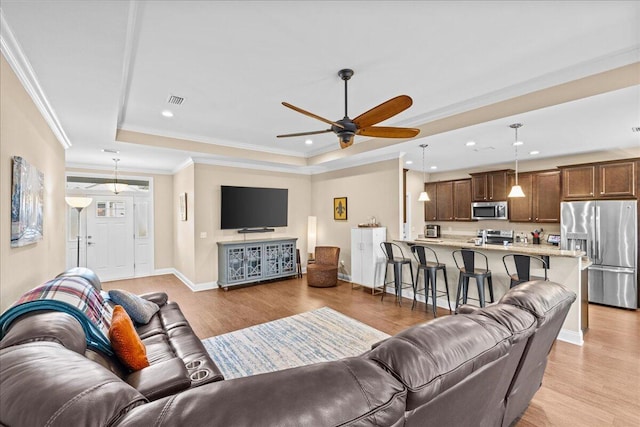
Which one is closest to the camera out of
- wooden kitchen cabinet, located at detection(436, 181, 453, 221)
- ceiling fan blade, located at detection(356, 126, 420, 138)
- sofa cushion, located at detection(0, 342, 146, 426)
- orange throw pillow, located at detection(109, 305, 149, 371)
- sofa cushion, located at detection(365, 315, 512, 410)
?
sofa cushion, located at detection(0, 342, 146, 426)

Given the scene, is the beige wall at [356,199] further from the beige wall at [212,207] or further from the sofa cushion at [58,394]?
the sofa cushion at [58,394]

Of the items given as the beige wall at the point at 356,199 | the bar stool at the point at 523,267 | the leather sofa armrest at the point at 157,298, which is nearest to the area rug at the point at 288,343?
the leather sofa armrest at the point at 157,298

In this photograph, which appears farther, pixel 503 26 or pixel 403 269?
pixel 403 269

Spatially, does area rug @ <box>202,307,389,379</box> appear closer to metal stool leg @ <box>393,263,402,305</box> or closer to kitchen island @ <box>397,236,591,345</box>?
metal stool leg @ <box>393,263,402,305</box>

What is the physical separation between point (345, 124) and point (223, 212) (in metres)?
3.91

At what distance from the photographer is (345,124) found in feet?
8.98

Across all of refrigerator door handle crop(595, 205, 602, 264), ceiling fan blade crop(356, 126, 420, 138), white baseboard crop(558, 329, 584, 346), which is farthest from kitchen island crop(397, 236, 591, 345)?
ceiling fan blade crop(356, 126, 420, 138)

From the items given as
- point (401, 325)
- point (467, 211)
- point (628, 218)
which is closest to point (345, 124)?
point (401, 325)

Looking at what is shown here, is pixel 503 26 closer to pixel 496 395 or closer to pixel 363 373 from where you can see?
pixel 496 395

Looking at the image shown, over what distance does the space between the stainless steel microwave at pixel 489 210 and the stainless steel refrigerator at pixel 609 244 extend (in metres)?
1.33

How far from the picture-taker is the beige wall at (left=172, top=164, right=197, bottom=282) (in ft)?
18.5

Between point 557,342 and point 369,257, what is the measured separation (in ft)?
9.04

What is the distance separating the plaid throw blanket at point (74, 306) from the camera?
1.47 metres

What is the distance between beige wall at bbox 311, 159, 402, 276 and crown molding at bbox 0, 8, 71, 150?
184 inches
